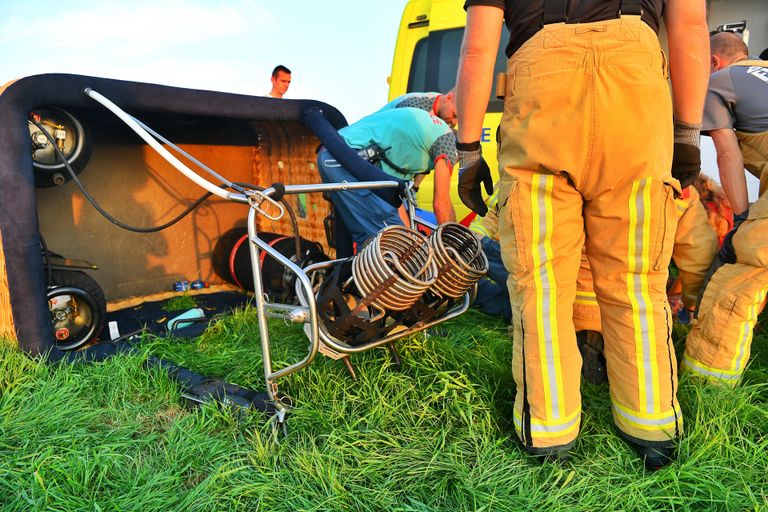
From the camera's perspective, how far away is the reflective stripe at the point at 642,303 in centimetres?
182

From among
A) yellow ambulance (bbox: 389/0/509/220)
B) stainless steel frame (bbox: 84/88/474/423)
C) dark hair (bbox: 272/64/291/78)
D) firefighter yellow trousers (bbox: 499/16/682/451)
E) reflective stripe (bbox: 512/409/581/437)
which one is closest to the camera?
firefighter yellow trousers (bbox: 499/16/682/451)

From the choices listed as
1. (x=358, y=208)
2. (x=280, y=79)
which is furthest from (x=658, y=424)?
(x=280, y=79)

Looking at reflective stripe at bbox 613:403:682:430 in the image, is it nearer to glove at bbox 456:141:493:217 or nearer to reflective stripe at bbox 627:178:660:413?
reflective stripe at bbox 627:178:660:413

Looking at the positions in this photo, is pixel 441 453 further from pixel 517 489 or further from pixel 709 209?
pixel 709 209

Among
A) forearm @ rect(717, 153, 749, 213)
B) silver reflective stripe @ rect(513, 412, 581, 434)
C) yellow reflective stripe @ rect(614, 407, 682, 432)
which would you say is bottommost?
yellow reflective stripe @ rect(614, 407, 682, 432)

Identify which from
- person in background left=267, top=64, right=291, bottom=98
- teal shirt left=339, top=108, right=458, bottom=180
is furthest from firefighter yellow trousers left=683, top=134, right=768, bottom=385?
person in background left=267, top=64, right=291, bottom=98

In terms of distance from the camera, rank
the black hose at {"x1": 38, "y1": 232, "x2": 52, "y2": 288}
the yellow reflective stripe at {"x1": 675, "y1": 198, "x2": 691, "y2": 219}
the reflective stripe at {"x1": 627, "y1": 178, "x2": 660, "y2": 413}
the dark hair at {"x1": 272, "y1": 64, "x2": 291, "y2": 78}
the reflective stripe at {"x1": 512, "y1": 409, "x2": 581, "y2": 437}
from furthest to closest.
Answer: the dark hair at {"x1": 272, "y1": 64, "x2": 291, "y2": 78} < the black hose at {"x1": 38, "y1": 232, "x2": 52, "y2": 288} < the yellow reflective stripe at {"x1": 675, "y1": 198, "x2": 691, "y2": 219} < the reflective stripe at {"x1": 512, "y1": 409, "x2": 581, "y2": 437} < the reflective stripe at {"x1": 627, "y1": 178, "x2": 660, "y2": 413}

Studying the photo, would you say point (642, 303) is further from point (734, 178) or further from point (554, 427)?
point (734, 178)

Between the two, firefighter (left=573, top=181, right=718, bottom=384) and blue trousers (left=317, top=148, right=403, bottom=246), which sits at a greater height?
blue trousers (left=317, top=148, right=403, bottom=246)

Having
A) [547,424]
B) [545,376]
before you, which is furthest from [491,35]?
[547,424]

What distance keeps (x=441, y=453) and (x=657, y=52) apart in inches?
61.1

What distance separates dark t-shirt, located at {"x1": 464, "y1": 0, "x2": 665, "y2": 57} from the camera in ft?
5.68

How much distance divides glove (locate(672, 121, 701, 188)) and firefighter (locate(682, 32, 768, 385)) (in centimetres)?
69

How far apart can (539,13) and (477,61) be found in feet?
0.80
